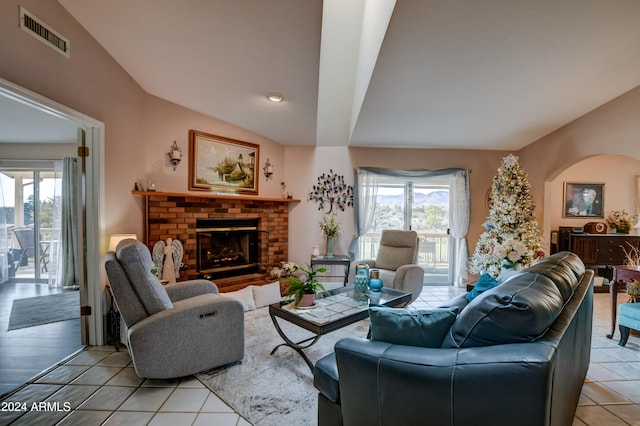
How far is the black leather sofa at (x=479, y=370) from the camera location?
3.06 ft

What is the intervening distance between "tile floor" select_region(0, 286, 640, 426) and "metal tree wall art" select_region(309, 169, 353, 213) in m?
3.36

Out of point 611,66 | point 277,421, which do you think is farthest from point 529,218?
point 277,421

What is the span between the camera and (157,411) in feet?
5.99

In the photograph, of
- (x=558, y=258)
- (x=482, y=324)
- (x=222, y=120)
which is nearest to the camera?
(x=482, y=324)

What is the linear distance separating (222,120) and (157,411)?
338 cm

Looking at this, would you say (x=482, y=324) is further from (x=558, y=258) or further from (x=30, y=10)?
(x=30, y=10)

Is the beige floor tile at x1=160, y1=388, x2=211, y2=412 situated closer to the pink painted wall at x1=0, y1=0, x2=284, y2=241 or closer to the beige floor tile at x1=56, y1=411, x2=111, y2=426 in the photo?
the beige floor tile at x1=56, y1=411, x2=111, y2=426

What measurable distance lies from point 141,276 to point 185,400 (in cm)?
88

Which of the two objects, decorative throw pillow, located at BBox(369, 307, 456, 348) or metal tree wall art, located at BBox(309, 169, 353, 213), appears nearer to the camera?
decorative throw pillow, located at BBox(369, 307, 456, 348)

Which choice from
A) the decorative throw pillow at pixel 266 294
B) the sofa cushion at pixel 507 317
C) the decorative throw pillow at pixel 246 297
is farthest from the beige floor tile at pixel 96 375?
the sofa cushion at pixel 507 317

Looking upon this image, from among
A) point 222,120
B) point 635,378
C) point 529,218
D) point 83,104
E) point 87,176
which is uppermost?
point 222,120

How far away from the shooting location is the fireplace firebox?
13.0 feet

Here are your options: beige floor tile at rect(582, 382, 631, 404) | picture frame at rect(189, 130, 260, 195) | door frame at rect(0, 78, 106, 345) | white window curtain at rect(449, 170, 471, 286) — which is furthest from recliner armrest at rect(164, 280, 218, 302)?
white window curtain at rect(449, 170, 471, 286)

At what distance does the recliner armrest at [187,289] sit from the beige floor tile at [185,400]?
77 cm
